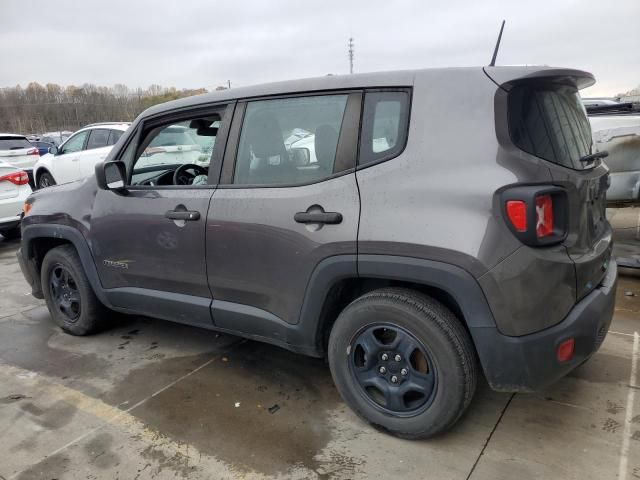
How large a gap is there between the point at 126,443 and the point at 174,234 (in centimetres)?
122

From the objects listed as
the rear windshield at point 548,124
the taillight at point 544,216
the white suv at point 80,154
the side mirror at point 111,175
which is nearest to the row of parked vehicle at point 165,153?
the white suv at point 80,154

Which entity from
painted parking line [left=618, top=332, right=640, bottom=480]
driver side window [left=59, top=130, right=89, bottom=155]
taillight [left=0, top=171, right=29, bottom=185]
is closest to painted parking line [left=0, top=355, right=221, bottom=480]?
painted parking line [left=618, top=332, right=640, bottom=480]

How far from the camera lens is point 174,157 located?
3893mm

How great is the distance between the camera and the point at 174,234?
312 centimetres

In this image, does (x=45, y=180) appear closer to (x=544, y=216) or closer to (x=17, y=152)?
(x=17, y=152)

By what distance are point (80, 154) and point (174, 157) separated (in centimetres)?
782

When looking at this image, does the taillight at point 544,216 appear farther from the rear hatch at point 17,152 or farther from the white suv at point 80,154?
the rear hatch at point 17,152

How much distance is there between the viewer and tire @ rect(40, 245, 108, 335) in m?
3.89

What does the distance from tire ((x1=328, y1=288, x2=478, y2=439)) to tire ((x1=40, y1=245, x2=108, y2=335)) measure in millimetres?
2266

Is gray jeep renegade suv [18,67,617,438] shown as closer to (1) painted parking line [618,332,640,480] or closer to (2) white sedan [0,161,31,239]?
(1) painted parking line [618,332,640,480]

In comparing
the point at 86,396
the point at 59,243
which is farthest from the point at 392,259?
the point at 59,243

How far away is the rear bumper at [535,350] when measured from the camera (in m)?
2.13

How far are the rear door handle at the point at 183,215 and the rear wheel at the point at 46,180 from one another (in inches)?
385

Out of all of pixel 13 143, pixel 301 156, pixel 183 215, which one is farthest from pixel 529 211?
pixel 13 143
